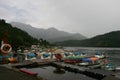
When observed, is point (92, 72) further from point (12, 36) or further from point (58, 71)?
point (12, 36)

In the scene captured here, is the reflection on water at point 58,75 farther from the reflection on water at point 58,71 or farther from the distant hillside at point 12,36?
the distant hillside at point 12,36

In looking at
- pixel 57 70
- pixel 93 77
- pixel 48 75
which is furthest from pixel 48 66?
pixel 93 77

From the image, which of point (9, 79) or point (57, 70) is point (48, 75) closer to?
point (57, 70)

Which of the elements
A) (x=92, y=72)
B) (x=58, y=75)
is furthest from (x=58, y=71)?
(x=92, y=72)

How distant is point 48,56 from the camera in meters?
61.4

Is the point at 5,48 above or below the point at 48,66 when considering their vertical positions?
above

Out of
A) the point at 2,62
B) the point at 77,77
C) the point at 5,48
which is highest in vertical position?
the point at 5,48

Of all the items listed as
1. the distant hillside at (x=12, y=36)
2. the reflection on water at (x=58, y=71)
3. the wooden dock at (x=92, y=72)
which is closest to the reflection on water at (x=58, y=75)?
the reflection on water at (x=58, y=71)

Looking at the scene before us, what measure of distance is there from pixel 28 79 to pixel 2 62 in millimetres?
20890

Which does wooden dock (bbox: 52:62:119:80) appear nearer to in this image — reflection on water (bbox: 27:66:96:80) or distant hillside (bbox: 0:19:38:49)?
reflection on water (bbox: 27:66:96:80)

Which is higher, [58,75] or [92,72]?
[92,72]

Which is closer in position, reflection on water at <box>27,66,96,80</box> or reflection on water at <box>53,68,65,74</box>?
reflection on water at <box>27,66,96,80</box>

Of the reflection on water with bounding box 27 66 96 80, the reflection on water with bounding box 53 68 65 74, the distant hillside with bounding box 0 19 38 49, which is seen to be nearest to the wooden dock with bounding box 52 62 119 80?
the reflection on water with bounding box 27 66 96 80

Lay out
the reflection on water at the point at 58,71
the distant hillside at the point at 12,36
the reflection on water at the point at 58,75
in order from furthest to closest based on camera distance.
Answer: the distant hillside at the point at 12,36 < the reflection on water at the point at 58,71 < the reflection on water at the point at 58,75
